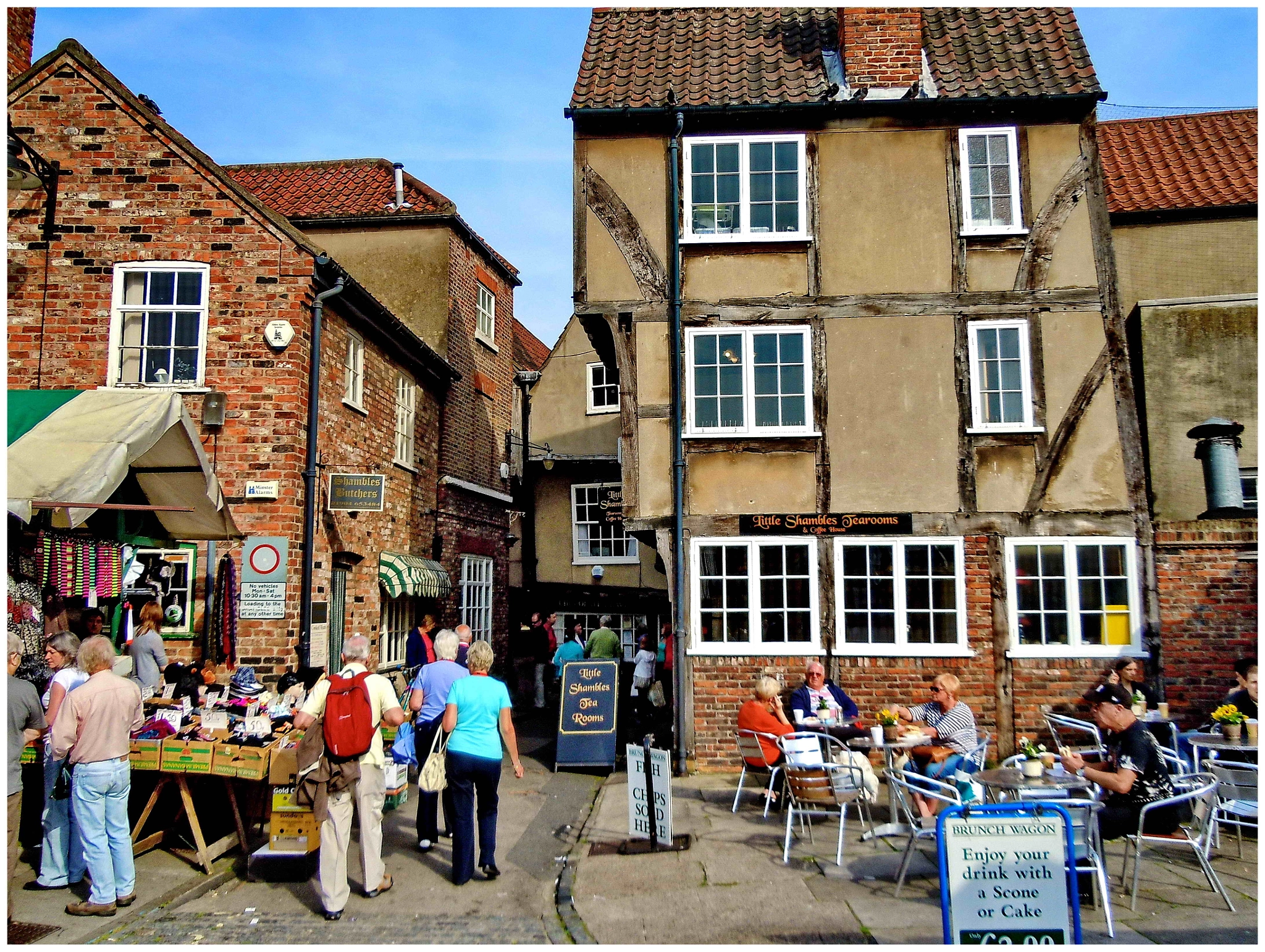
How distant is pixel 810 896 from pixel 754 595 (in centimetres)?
540

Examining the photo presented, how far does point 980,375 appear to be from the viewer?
12547mm

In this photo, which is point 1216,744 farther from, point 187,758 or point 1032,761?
point 187,758

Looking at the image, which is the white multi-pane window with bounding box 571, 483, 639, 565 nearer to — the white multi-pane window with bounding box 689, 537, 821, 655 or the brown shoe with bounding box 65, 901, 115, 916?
the white multi-pane window with bounding box 689, 537, 821, 655

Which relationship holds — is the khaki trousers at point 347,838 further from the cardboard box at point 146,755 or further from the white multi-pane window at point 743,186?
the white multi-pane window at point 743,186

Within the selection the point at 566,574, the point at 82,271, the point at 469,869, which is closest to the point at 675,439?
the point at 469,869

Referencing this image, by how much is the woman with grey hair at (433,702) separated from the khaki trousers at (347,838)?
94 centimetres

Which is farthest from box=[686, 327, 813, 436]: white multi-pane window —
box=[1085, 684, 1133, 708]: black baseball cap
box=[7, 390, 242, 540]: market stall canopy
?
box=[7, 390, 242, 540]: market stall canopy

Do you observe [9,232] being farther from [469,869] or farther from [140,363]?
[469,869]

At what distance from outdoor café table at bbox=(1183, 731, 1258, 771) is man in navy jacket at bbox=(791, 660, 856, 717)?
3.27m

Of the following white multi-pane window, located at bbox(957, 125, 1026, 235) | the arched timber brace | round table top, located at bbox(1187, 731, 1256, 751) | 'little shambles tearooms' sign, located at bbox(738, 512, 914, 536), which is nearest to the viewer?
round table top, located at bbox(1187, 731, 1256, 751)

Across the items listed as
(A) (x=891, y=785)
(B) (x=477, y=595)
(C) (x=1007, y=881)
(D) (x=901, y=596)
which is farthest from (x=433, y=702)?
(B) (x=477, y=595)

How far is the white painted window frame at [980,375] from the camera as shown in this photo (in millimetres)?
12422

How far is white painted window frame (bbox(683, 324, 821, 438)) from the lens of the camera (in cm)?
1254

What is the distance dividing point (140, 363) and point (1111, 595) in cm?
1235
